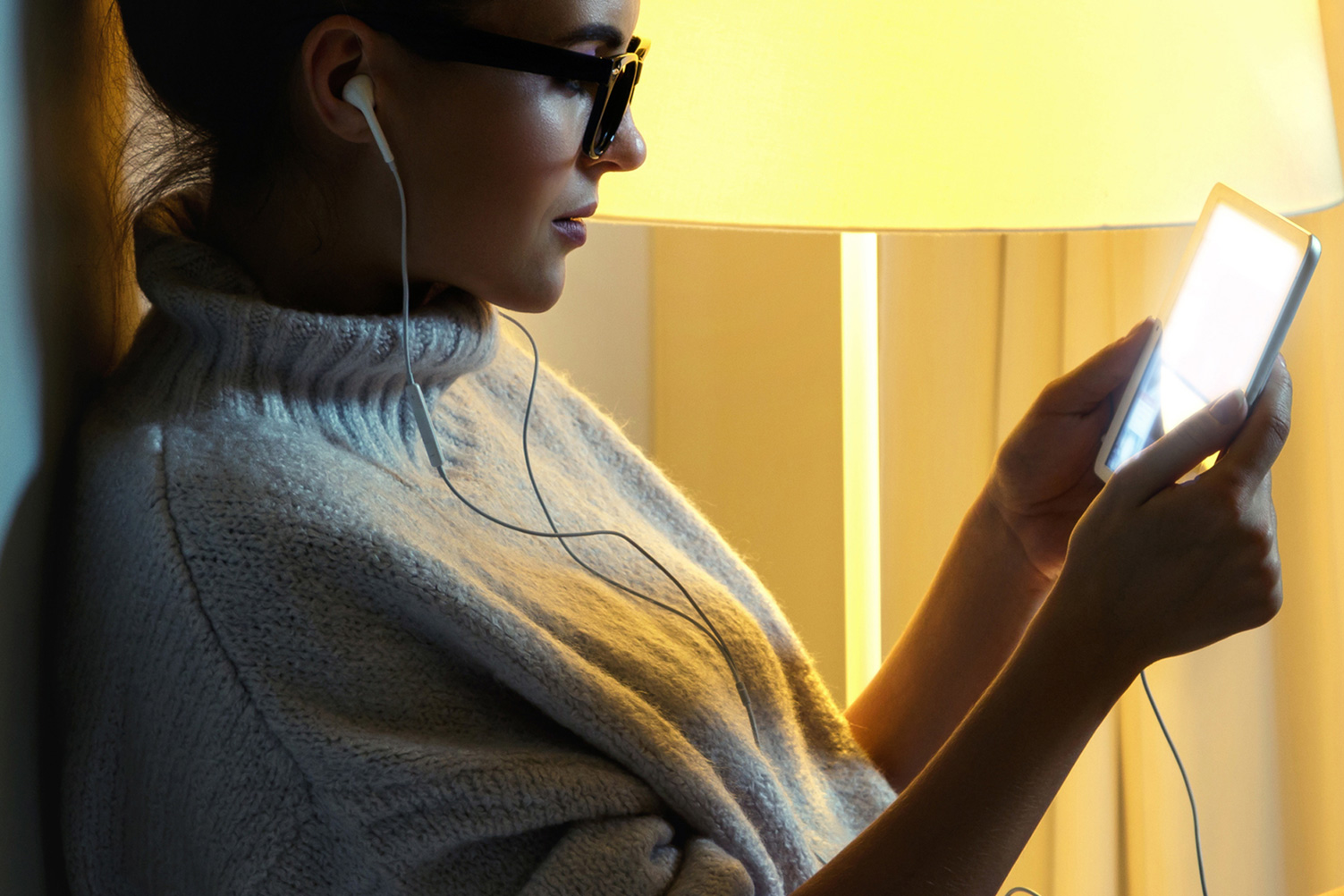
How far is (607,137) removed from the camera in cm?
73

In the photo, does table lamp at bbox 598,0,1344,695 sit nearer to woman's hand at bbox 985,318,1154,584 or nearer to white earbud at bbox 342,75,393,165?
woman's hand at bbox 985,318,1154,584

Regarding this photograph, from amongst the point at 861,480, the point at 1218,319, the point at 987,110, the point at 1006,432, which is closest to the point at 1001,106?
the point at 987,110

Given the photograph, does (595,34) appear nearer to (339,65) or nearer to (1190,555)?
(339,65)

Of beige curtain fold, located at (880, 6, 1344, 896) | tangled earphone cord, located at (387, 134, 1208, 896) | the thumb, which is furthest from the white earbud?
beige curtain fold, located at (880, 6, 1344, 896)

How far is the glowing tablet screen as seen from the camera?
647 mm

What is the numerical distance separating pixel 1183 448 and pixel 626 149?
384 millimetres

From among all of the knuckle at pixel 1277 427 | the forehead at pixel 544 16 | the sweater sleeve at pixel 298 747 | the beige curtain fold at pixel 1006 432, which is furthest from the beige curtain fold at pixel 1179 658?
the sweater sleeve at pixel 298 747

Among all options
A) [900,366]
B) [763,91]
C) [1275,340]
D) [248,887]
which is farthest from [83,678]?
[900,366]

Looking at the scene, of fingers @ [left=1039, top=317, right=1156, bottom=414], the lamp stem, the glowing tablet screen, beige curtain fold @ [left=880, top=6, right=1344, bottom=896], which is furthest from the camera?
the lamp stem

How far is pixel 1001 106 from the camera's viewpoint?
73 cm

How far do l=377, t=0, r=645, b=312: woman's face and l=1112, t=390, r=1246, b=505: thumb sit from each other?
0.37m

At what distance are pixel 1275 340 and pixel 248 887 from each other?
22.8 inches

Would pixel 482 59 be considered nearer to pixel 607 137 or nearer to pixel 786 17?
pixel 607 137

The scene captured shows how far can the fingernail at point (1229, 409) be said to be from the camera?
1.89ft
